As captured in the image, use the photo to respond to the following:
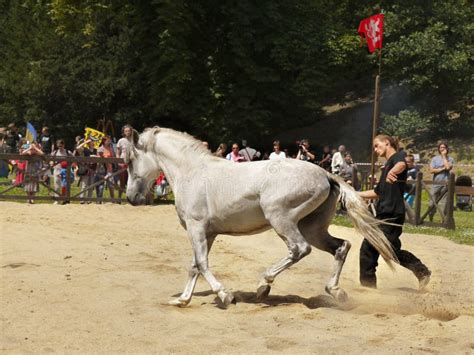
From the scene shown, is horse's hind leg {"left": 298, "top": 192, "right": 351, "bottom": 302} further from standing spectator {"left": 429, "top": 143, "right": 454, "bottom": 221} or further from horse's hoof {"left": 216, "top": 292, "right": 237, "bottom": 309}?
standing spectator {"left": 429, "top": 143, "right": 454, "bottom": 221}

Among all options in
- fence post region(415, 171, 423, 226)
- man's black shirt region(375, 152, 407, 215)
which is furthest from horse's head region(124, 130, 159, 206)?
fence post region(415, 171, 423, 226)

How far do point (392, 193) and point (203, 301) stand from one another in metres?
2.80

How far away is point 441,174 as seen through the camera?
1847 centimetres


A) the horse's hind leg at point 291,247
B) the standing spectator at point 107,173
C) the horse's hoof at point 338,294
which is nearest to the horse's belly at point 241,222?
the horse's hind leg at point 291,247

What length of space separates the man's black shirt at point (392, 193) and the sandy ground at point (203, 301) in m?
1.05

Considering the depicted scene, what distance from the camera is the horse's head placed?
30.7 feet

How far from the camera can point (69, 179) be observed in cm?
1927

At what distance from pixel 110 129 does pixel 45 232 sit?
27.4m

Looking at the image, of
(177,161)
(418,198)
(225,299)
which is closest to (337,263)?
(225,299)

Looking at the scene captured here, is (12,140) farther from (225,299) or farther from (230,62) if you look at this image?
(225,299)

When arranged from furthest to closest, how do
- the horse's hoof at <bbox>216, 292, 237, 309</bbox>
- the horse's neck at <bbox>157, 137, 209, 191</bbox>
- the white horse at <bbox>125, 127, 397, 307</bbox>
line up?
the horse's neck at <bbox>157, 137, 209, 191</bbox> → the white horse at <bbox>125, 127, 397, 307</bbox> → the horse's hoof at <bbox>216, 292, 237, 309</bbox>

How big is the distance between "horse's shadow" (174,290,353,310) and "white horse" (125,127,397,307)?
14cm

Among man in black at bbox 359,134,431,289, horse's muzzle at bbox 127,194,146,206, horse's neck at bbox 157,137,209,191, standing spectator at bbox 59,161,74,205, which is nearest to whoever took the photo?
horse's neck at bbox 157,137,209,191

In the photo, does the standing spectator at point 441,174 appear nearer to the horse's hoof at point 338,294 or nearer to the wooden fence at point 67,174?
the wooden fence at point 67,174
